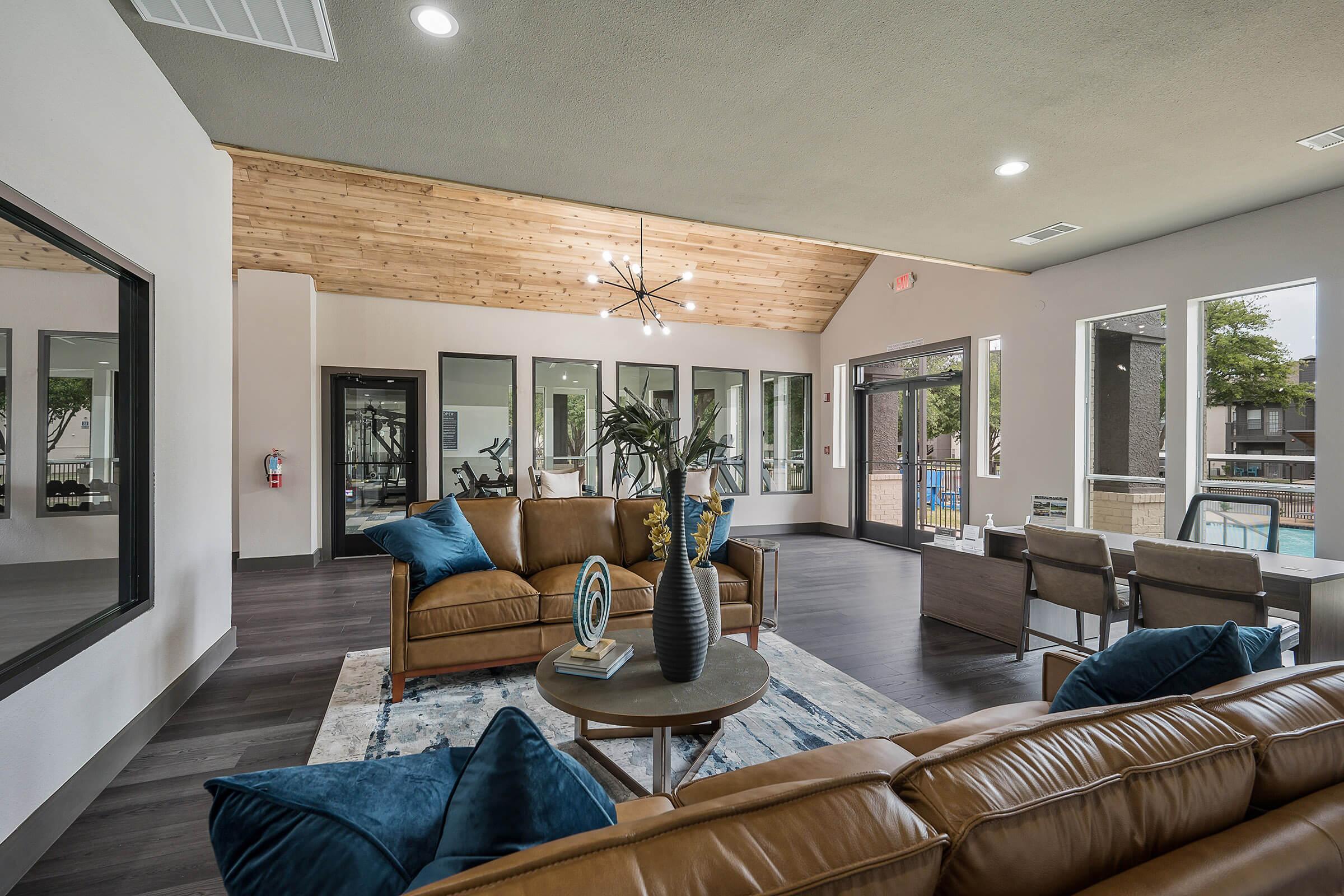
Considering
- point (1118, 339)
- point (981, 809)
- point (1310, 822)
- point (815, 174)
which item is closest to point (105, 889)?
point (981, 809)

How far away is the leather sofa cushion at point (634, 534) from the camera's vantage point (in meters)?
3.98

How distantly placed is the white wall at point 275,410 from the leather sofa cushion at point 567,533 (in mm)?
3429

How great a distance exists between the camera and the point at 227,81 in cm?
261

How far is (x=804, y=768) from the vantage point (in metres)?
1.41

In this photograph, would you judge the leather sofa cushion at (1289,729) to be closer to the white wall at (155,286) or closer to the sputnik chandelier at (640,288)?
the white wall at (155,286)

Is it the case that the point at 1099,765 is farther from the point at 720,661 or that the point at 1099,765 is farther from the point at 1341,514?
the point at 1341,514

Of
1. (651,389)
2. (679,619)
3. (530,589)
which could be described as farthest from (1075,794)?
(651,389)

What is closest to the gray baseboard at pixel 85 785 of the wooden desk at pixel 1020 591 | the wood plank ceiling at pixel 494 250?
the wood plank ceiling at pixel 494 250

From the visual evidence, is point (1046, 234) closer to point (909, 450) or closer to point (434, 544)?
point (909, 450)

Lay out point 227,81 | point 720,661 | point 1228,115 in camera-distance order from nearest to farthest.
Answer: point 720,661 → point 227,81 → point 1228,115

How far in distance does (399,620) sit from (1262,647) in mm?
3021

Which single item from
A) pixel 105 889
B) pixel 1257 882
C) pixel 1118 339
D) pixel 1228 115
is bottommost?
pixel 105 889

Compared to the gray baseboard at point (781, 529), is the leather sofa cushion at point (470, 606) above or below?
above

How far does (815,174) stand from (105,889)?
13.1 ft
